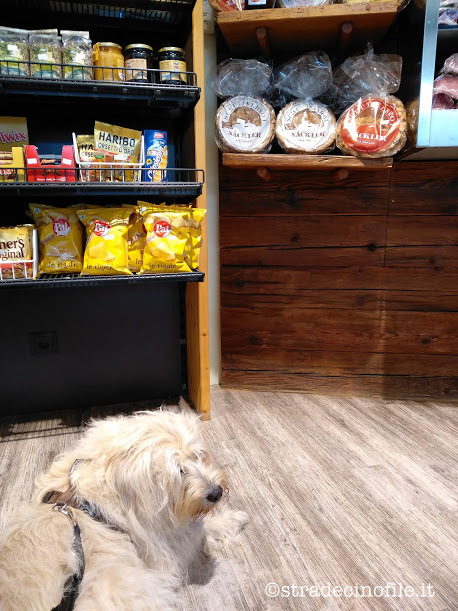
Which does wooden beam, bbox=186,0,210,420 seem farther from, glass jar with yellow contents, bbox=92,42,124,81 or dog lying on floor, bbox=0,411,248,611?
dog lying on floor, bbox=0,411,248,611

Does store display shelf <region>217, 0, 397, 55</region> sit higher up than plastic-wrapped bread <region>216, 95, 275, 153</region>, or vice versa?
store display shelf <region>217, 0, 397, 55</region>

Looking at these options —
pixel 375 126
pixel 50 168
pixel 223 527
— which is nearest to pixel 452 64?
pixel 375 126

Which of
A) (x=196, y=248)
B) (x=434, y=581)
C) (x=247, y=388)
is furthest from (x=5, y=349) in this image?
(x=434, y=581)

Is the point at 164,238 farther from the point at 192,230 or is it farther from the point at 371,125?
the point at 371,125

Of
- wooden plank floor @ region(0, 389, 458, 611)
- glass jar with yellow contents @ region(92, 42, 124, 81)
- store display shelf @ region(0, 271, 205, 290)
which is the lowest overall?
wooden plank floor @ region(0, 389, 458, 611)

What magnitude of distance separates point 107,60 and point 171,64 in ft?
0.82

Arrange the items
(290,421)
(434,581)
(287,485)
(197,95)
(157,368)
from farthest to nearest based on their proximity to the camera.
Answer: (157,368), (290,421), (197,95), (287,485), (434,581)

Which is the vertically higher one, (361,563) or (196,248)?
(196,248)

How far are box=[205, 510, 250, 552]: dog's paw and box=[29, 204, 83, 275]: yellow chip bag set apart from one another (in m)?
1.10

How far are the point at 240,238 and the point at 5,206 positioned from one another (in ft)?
3.60

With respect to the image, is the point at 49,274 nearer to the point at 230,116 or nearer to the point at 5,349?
the point at 5,349

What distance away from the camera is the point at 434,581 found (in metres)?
1.17

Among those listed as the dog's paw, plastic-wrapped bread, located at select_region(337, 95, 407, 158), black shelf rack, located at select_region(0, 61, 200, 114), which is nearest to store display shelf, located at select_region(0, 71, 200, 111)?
black shelf rack, located at select_region(0, 61, 200, 114)

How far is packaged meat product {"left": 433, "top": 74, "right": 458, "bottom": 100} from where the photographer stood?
184cm
